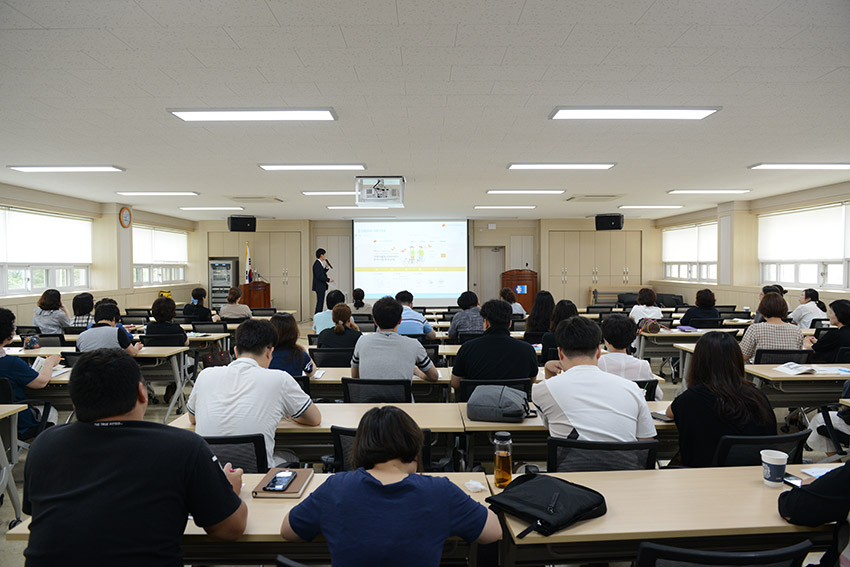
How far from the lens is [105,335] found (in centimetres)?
498

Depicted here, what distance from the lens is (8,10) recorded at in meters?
2.91

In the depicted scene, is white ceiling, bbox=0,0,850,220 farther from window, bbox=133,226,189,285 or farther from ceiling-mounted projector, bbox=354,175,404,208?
window, bbox=133,226,189,285

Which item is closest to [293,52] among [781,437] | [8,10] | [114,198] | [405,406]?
[8,10]

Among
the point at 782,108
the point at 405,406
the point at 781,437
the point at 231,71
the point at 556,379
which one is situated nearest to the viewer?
the point at 781,437

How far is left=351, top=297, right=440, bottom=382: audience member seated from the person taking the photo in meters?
3.72

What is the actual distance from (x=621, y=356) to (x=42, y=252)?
424 inches

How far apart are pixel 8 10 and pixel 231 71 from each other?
4.17ft

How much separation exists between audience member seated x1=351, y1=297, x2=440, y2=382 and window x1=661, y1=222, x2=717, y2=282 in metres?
Answer: 11.7

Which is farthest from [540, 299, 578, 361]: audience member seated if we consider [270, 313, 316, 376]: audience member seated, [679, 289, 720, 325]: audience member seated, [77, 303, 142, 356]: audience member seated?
[77, 303, 142, 356]: audience member seated

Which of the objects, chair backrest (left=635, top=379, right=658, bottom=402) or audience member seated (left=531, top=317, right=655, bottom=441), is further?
chair backrest (left=635, top=379, right=658, bottom=402)

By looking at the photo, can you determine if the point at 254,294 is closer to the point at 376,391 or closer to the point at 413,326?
the point at 413,326

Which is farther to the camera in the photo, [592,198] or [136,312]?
[592,198]

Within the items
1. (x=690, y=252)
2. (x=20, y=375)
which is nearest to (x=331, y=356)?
(x=20, y=375)

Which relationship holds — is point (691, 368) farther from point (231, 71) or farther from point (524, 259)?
point (524, 259)
